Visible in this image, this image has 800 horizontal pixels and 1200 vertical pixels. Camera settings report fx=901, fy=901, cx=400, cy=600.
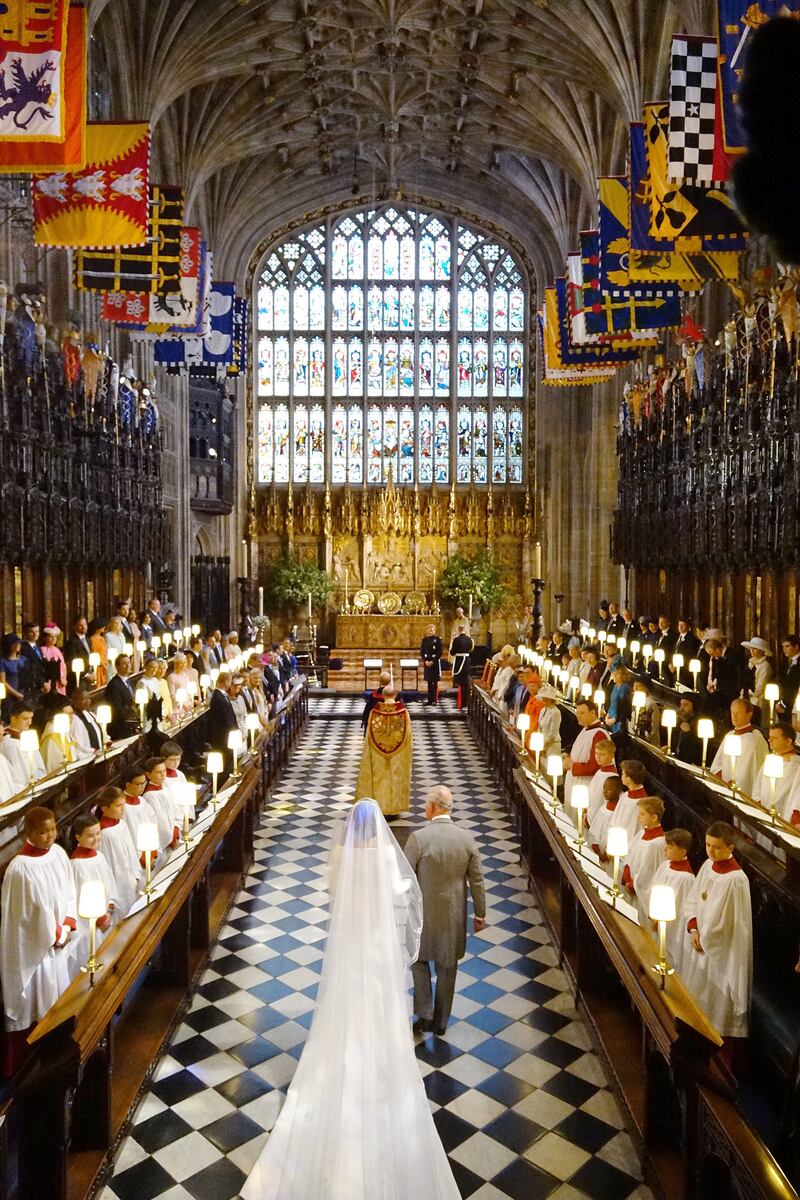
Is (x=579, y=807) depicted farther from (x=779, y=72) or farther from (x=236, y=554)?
(x=236, y=554)

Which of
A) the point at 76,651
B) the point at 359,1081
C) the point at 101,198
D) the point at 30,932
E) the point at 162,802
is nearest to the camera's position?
the point at 359,1081

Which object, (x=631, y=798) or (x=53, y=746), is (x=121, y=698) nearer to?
(x=53, y=746)

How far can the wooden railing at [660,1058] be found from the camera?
359 cm

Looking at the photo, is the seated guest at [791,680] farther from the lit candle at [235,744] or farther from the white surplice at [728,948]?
the lit candle at [235,744]

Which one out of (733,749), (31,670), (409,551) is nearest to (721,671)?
(733,749)

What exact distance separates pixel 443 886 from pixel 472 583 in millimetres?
22821

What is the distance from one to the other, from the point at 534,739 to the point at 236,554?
69.9 ft

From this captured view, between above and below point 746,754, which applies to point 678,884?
below

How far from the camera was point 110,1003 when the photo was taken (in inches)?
189

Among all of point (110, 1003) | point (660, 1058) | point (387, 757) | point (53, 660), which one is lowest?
point (660, 1058)

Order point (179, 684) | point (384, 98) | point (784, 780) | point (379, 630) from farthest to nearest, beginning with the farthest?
point (379, 630)
point (384, 98)
point (179, 684)
point (784, 780)

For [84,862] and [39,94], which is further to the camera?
[39,94]

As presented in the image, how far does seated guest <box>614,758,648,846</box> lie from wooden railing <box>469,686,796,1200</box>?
0.52 metres

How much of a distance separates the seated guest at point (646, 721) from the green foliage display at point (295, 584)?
18.4m
